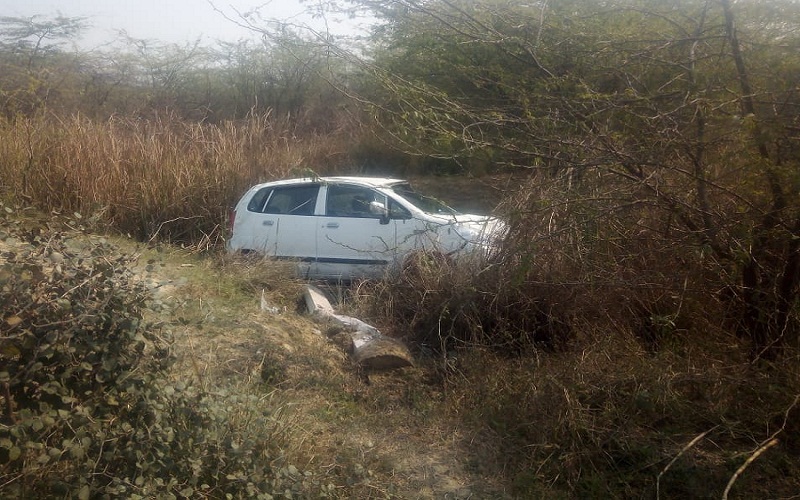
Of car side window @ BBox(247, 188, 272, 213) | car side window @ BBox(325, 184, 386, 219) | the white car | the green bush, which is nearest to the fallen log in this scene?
the white car

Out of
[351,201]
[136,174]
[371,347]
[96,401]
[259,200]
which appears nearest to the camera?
[96,401]

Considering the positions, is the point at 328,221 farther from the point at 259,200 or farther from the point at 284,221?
the point at 259,200

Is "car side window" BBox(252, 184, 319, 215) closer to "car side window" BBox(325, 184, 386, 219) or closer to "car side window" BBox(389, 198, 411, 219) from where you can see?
"car side window" BBox(325, 184, 386, 219)

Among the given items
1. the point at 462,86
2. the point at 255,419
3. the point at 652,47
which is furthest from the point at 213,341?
the point at 652,47

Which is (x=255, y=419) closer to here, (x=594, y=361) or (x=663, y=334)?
(x=594, y=361)

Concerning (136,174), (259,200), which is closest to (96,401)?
(259,200)

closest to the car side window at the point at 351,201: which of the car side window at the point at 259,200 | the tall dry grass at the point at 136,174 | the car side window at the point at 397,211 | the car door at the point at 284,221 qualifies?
the car side window at the point at 397,211

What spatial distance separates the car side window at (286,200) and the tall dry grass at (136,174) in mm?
1026

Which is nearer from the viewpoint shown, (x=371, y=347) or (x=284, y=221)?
(x=371, y=347)

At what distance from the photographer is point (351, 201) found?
383 inches

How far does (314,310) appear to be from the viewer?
748 cm

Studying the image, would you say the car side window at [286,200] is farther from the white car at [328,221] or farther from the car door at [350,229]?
the car door at [350,229]

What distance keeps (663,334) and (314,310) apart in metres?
3.41

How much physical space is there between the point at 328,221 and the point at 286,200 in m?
0.72
